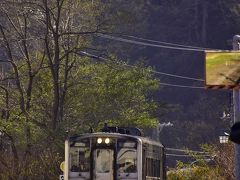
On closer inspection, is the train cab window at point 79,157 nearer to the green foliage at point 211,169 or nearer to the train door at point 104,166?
the train door at point 104,166

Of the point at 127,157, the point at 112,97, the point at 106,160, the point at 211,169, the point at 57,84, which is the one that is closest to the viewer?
the point at 127,157

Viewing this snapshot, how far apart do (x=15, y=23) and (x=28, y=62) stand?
2.15 metres

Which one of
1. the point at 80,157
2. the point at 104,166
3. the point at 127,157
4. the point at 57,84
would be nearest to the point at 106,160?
the point at 104,166

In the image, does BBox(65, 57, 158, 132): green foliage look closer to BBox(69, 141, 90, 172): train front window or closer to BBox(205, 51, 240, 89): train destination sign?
BBox(69, 141, 90, 172): train front window

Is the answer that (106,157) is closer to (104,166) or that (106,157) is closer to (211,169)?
(104,166)

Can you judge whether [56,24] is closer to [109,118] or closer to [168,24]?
[109,118]

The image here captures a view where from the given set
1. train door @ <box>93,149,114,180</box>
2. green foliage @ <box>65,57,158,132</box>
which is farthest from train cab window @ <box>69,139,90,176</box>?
green foliage @ <box>65,57,158,132</box>

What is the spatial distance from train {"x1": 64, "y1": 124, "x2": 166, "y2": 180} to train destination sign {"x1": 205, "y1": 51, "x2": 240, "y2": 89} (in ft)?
9.63

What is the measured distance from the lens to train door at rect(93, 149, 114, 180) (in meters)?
22.9

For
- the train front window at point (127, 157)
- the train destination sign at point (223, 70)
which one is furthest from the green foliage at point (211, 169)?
the train destination sign at point (223, 70)

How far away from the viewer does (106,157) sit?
2331cm

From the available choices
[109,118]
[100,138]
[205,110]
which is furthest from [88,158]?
[205,110]

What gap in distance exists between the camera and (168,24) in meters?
83.3

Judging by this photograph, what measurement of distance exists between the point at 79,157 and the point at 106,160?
31.2 inches
